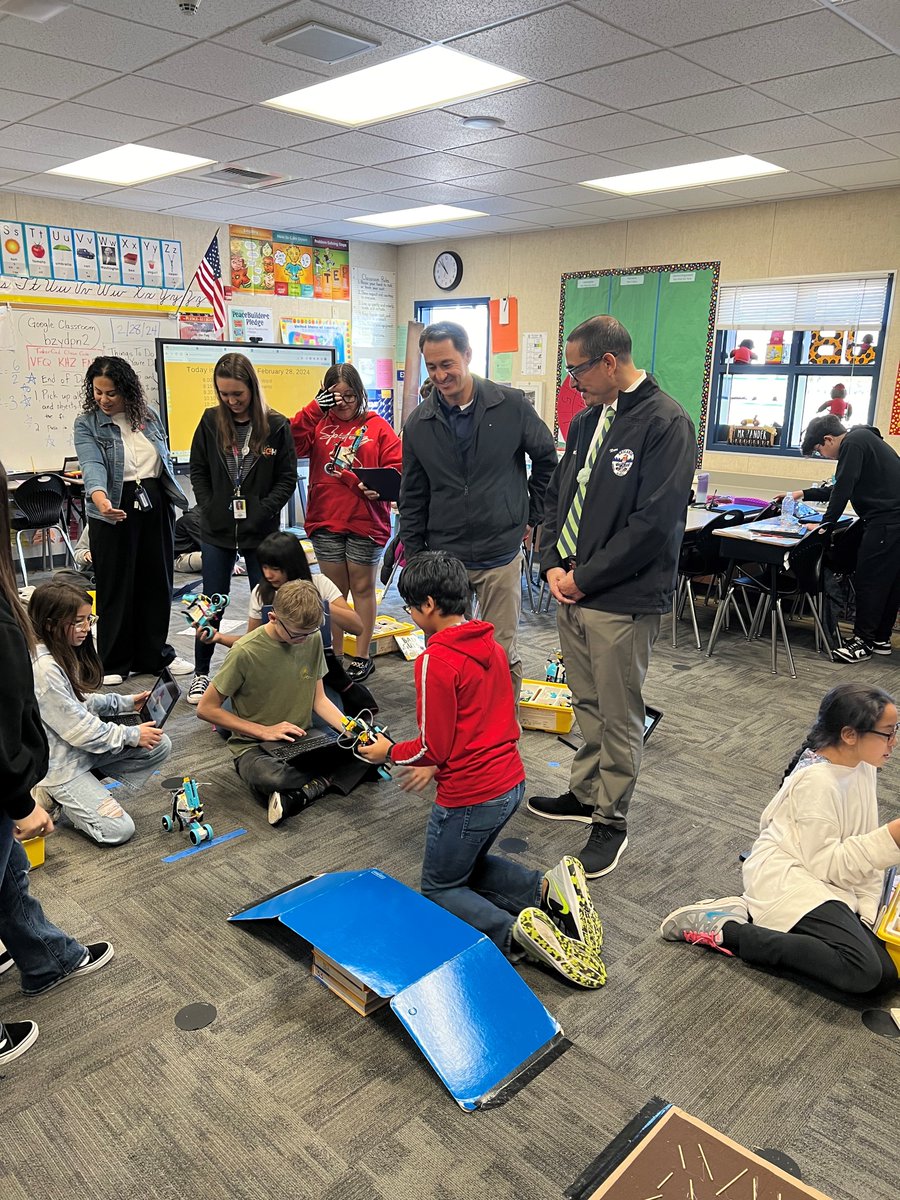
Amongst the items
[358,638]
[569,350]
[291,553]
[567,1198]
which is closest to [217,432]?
[291,553]

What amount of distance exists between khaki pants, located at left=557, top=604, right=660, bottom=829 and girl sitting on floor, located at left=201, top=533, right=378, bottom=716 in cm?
104

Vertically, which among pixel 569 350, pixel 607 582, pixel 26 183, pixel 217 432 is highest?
pixel 26 183

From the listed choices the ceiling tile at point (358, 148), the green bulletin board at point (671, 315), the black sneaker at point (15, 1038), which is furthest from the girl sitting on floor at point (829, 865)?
the green bulletin board at point (671, 315)

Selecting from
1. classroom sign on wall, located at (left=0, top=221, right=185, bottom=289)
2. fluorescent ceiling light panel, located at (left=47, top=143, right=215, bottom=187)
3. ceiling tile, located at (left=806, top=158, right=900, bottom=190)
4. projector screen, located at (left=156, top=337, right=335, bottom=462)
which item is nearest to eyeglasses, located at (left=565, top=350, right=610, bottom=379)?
ceiling tile, located at (left=806, top=158, right=900, bottom=190)

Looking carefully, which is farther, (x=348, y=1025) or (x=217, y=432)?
(x=217, y=432)

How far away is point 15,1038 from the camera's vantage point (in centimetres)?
192

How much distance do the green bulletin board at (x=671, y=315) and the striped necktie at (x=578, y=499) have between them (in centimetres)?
422

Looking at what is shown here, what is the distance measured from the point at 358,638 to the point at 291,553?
3.50ft

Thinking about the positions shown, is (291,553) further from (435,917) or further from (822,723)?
(822,723)

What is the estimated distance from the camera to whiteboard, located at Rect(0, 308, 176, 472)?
21.2ft

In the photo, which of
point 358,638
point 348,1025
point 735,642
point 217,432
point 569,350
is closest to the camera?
point 348,1025

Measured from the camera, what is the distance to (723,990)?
7.16 ft

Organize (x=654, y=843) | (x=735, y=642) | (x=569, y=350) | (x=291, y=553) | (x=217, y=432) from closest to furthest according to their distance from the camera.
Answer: (x=569, y=350)
(x=654, y=843)
(x=291, y=553)
(x=217, y=432)
(x=735, y=642)

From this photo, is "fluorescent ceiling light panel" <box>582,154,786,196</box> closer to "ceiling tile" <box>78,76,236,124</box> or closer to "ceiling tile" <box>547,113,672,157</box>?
"ceiling tile" <box>547,113,672,157</box>
